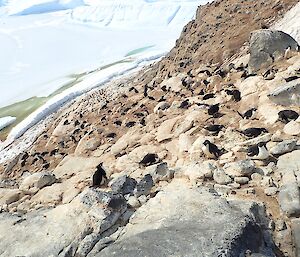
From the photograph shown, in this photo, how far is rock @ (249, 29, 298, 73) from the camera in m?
13.8

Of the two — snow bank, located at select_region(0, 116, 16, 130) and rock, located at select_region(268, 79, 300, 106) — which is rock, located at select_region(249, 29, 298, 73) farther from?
snow bank, located at select_region(0, 116, 16, 130)

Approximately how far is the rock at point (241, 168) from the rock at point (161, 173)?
1126 mm

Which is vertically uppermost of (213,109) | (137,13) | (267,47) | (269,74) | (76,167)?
(137,13)

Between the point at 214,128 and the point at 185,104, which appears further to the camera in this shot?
the point at 185,104

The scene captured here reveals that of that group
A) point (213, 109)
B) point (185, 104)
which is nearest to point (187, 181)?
point (213, 109)

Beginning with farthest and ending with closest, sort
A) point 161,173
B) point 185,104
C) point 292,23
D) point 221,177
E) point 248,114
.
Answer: point 292,23 < point 185,104 < point 248,114 < point 161,173 < point 221,177

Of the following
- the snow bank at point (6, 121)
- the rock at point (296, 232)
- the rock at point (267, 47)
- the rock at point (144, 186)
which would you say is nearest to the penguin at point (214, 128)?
the rock at point (144, 186)

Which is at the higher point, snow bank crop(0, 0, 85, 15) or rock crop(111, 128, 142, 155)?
snow bank crop(0, 0, 85, 15)

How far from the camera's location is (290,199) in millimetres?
6926

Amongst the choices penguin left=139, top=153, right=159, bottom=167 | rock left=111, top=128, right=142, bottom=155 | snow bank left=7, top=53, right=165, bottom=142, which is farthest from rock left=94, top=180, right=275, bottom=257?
snow bank left=7, top=53, right=165, bottom=142

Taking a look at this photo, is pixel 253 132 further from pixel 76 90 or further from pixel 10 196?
pixel 76 90

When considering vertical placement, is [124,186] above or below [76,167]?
above

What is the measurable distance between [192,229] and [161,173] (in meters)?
2.98

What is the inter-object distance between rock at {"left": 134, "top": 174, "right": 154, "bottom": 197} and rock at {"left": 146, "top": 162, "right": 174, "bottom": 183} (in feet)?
0.52
